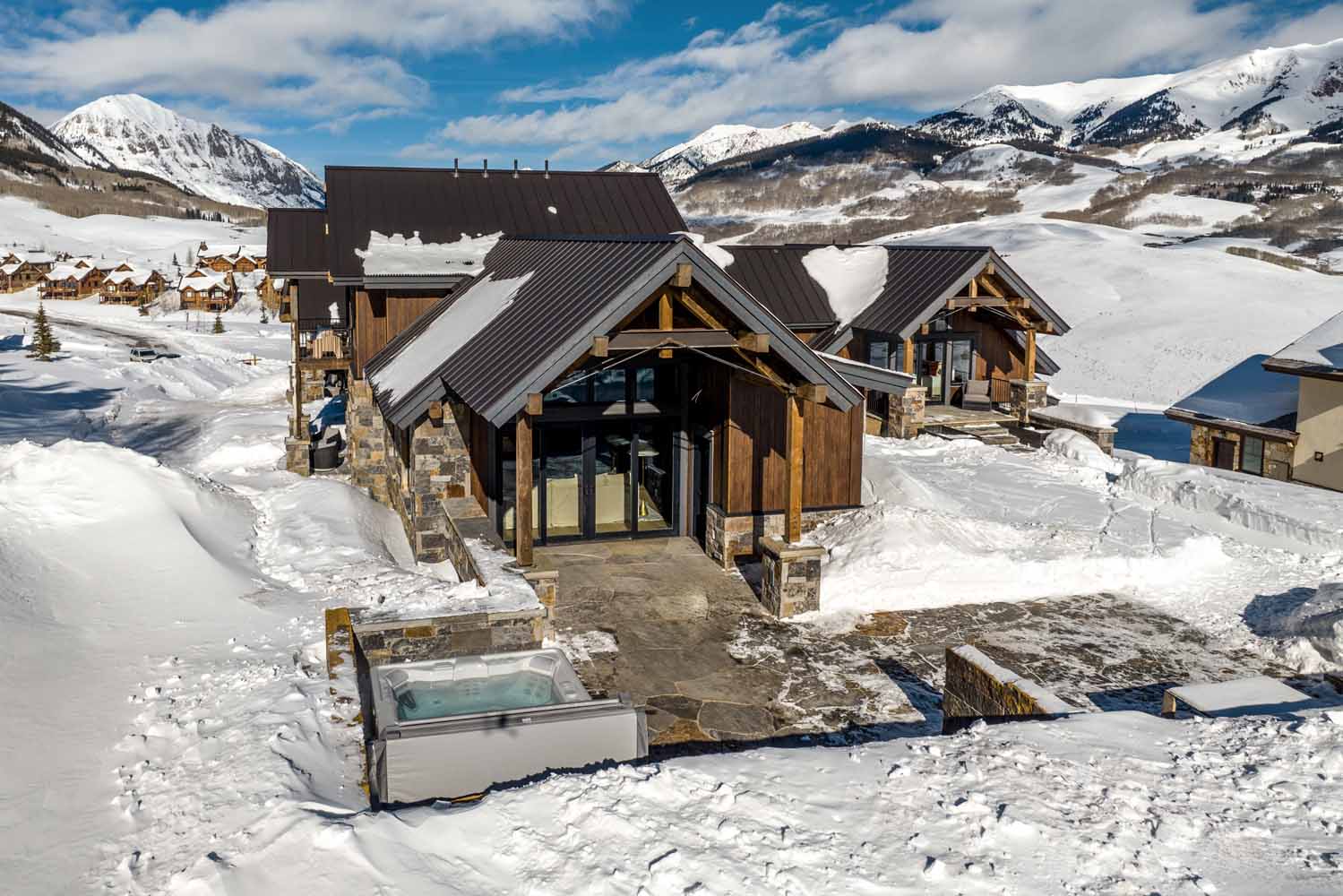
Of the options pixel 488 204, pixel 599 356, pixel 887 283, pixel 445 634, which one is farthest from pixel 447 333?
pixel 887 283

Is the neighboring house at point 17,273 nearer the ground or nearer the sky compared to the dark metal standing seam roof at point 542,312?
nearer the sky

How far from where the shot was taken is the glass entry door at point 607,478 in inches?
598

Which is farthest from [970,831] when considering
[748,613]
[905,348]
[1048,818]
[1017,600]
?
[905,348]

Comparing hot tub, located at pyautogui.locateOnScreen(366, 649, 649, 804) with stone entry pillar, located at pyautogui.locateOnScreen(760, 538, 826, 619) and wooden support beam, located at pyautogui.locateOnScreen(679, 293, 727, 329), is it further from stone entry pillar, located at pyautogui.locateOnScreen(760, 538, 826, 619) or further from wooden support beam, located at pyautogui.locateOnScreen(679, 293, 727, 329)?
wooden support beam, located at pyautogui.locateOnScreen(679, 293, 727, 329)

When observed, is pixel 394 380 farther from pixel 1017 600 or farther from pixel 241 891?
pixel 241 891

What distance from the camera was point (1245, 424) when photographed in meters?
24.7

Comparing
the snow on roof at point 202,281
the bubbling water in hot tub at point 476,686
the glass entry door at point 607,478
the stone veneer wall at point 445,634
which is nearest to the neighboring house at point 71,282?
the snow on roof at point 202,281

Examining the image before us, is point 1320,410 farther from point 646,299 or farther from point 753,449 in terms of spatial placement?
point 646,299

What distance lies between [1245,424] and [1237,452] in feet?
2.64

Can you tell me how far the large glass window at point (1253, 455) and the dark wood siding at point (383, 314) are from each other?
18725mm

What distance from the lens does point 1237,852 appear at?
20.4 ft

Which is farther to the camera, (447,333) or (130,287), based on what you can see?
(130,287)

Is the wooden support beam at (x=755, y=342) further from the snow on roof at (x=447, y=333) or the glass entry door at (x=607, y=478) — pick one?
the snow on roof at (x=447, y=333)

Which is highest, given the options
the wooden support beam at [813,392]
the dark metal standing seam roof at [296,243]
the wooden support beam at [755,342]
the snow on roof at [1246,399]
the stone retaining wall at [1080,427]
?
the dark metal standing seam roof at [296,243]
